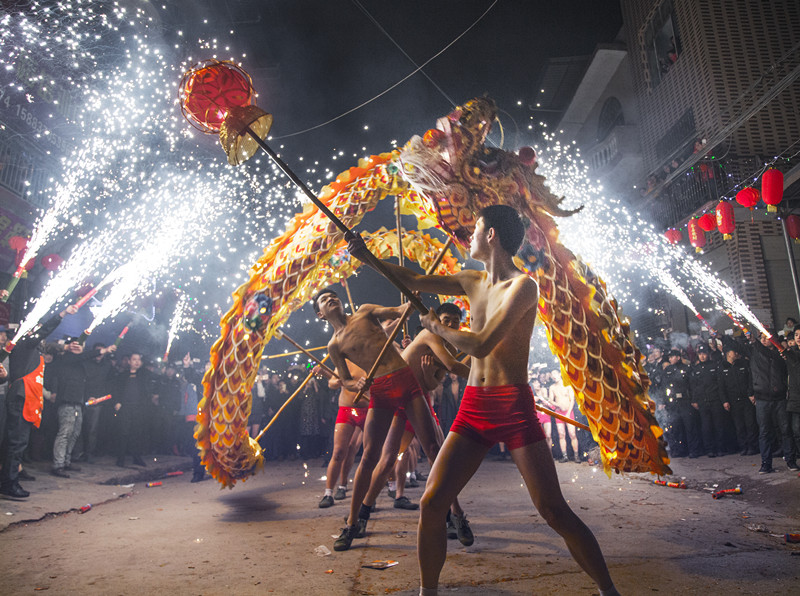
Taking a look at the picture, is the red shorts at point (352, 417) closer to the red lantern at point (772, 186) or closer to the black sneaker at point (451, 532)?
the black sneaker at point (451, 532)

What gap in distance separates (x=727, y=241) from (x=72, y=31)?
48.3 ft

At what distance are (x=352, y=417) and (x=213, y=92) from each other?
3601mm

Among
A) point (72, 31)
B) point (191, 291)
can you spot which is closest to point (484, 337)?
point (72, 31)

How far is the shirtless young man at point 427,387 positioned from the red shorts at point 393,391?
210mm

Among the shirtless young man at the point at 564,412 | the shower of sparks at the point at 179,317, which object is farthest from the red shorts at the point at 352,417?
the shower of sparks at the point at 179,317

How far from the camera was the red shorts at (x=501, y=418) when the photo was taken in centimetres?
231

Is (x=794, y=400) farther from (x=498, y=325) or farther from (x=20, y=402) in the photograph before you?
(x=20, y=402)

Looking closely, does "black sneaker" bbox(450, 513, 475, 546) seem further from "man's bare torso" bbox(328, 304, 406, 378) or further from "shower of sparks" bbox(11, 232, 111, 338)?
"shower of sparks" bbox(11, 232, 111, 338)

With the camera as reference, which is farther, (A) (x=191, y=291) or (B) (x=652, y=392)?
(A) (x=191, y=291)

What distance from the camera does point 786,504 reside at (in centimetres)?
458

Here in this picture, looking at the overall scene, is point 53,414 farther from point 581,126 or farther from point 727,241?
point 581,126

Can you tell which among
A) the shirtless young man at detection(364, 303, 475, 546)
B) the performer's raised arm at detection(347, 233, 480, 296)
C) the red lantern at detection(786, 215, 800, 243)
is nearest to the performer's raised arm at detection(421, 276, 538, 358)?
the performer's raised arm at detection(347, 233, 480, 296)

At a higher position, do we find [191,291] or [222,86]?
[191,291]

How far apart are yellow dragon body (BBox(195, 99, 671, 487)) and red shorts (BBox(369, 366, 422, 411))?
121cm
